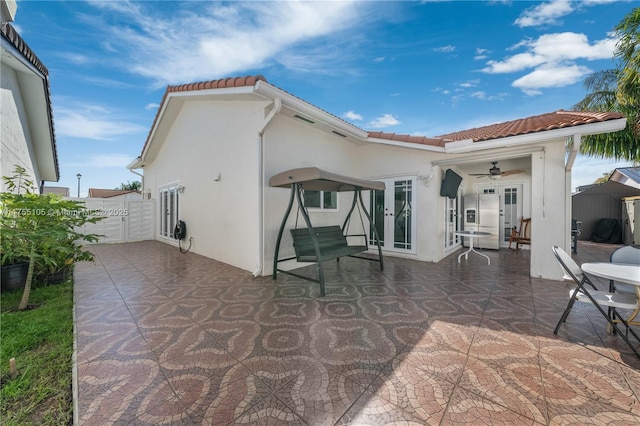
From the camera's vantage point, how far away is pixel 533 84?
338 inches

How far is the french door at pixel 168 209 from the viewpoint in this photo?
9.68 m

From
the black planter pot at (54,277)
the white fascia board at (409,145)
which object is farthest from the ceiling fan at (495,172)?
the black planter pot at (54,277)

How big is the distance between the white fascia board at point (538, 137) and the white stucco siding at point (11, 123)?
346 inches

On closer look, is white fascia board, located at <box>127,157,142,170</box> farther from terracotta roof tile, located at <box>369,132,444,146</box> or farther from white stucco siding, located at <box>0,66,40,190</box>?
terracotta roof tile, located at <box>369,132,444,146</box>

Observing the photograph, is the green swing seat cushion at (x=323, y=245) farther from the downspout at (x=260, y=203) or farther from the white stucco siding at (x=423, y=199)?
the white stucco siding at (x=423, y=199)

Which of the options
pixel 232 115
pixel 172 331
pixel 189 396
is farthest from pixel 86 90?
pixel 189 396

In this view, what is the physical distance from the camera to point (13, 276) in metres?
4.11

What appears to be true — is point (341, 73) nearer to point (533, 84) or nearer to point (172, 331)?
point (533, 84)

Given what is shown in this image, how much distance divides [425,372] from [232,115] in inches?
253

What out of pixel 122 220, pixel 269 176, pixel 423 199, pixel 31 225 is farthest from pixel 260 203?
pixel 122 220

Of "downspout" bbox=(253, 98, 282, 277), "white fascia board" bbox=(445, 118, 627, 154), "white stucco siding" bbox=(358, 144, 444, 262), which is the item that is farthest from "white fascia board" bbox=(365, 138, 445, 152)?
"downspout" bbox=(253, 98, 282, 277)

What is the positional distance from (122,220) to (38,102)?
6371 millimetres

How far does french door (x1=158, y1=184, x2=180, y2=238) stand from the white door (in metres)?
12.5

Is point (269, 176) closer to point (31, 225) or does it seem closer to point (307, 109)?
point (307, 109)
